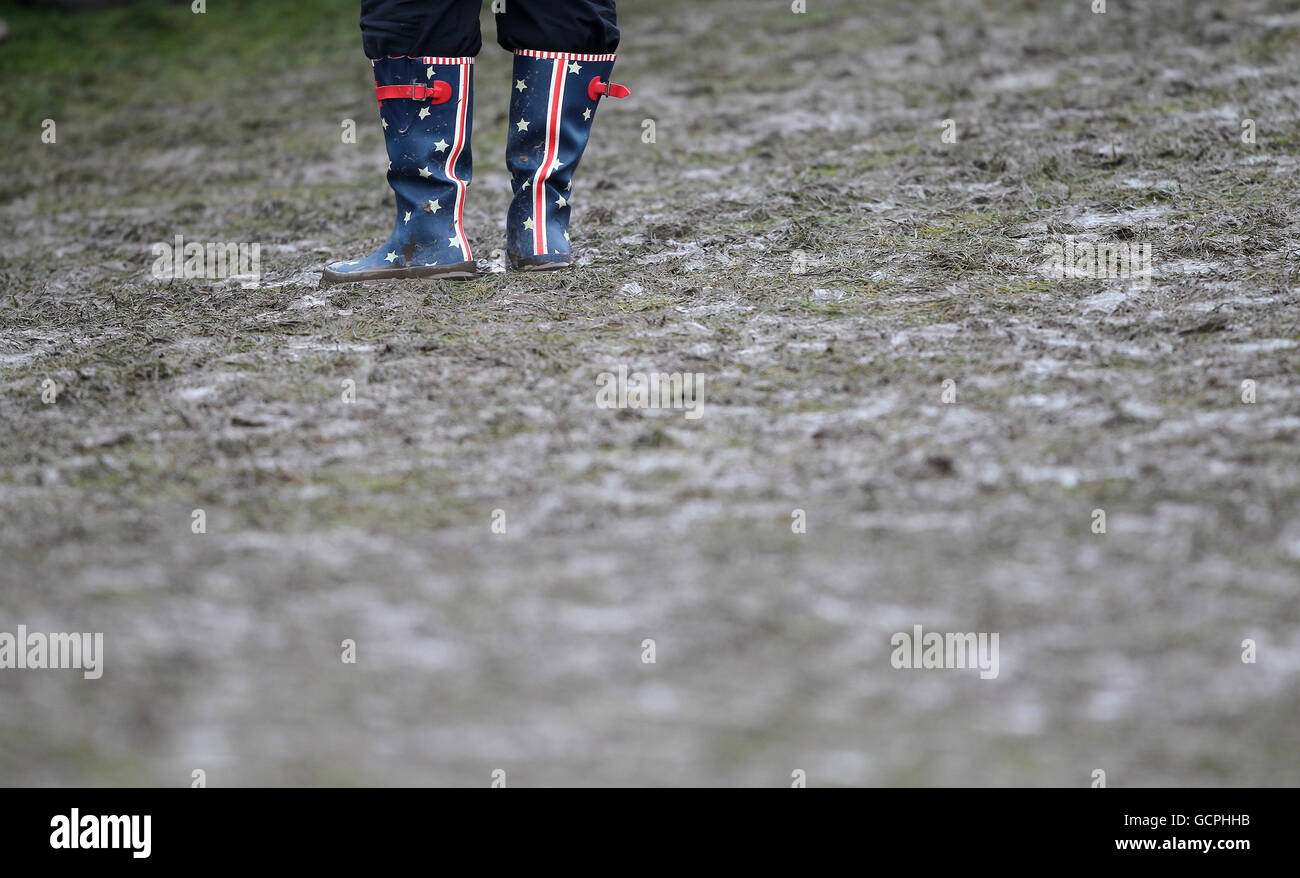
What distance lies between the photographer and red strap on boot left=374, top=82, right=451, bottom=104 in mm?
2691

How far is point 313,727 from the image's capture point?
52.4 inches

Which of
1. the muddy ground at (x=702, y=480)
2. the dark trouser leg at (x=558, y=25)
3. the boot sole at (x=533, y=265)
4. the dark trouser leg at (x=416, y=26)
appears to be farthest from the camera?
the boot sole at (x=533, y=265)

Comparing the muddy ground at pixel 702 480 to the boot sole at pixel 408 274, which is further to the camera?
the boot sole at pixel 408 274

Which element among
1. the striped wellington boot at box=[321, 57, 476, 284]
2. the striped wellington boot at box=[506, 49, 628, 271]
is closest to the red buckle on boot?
the striped wellington boot at box=[506, 49, 628, 271]

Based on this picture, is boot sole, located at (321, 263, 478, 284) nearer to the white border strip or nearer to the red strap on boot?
the red strap on boot

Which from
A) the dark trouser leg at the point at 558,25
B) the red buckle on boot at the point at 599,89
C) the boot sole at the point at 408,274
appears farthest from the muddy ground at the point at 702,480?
the dark trouser leg at the point at 558,25

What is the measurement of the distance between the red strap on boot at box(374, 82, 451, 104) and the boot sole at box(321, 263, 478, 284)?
14.0 inches

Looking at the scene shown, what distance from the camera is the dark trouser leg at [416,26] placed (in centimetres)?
265

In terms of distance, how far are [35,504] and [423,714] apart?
0.82 metres

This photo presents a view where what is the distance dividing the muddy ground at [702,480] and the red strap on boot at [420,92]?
0.40 m

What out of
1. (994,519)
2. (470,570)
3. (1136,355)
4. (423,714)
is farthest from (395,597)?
(1136,355)

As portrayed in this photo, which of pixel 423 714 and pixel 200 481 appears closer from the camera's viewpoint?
pixel 423 714

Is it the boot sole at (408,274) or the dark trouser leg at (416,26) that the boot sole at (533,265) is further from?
the dark trouser leg at (416,26)
